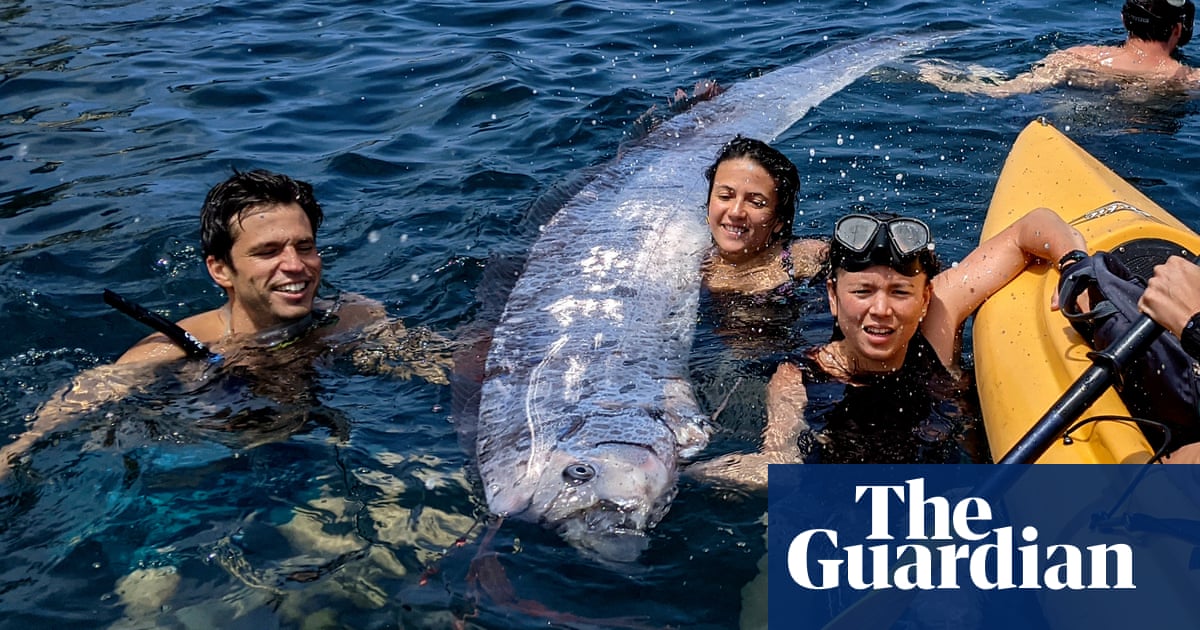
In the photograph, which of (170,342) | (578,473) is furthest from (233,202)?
(578,473)

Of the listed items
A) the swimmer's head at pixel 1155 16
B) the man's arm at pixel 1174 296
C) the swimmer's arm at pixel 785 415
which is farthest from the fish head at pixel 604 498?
the swimmer's head at pixel 1155 16

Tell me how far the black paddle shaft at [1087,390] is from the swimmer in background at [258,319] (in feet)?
7.73

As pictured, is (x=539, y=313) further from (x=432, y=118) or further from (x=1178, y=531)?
(x=432, y=118)

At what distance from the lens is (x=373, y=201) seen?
6.83 metres

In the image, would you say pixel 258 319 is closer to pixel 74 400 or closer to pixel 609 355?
pixel 74 400

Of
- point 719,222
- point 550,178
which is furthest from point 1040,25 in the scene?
point 719,222

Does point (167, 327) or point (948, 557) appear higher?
point (167, 327)

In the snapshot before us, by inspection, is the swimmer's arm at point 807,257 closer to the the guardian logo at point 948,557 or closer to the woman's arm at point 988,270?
the woman's arm at point 988,270

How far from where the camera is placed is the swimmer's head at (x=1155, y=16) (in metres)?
7.39

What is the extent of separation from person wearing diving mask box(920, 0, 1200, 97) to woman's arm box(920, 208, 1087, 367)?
3.61 meters

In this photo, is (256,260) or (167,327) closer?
(167,327)

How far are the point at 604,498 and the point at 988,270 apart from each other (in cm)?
194

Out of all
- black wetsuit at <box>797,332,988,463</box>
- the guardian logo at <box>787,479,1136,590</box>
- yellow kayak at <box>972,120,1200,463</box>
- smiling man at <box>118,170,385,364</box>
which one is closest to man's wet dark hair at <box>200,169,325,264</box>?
smiling man at <box>118,170,385,364</box>

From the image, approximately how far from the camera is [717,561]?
361 centimetres
